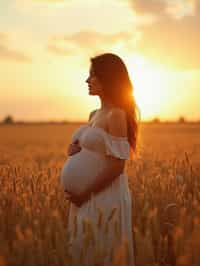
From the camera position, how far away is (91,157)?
3.11 meters

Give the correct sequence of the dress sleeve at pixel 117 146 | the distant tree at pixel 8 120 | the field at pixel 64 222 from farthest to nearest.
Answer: the distant tree at pixel 8 120, the dress sleeve at pixel 117 146, the field at pixel 64 222

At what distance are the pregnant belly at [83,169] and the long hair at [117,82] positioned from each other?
0.32 metres

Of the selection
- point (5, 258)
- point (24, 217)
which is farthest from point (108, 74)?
point (5, 258)

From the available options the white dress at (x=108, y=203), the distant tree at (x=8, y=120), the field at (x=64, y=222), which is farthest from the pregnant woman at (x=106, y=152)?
the distant tree at (x=8, y=120)

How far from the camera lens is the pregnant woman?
3.02 metres

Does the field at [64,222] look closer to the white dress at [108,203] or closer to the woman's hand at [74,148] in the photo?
the white dress at [108,203]

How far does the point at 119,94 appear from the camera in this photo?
3.13 meters

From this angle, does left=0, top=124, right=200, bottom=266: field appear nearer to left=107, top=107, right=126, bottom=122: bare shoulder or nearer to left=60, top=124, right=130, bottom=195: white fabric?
left=60, top=124, right=130, bottom=195: white fabric

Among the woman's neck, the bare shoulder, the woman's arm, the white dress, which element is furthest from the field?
the woman's neck

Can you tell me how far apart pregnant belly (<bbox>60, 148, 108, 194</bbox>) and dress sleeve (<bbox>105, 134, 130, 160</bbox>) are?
10cm

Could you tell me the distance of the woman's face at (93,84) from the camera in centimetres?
315

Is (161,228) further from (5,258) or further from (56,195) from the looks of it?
(5,258)

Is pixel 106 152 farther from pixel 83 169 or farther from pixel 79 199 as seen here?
pixel 79 199

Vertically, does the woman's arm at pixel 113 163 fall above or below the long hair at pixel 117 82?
below
